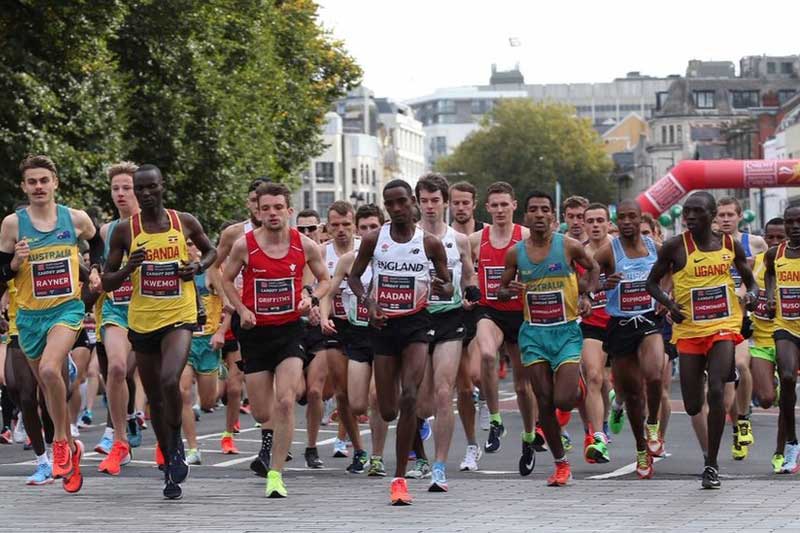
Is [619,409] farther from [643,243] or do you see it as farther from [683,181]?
[683,181]

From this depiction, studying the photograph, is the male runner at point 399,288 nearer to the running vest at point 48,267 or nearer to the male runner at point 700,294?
the male runner at point 700,294

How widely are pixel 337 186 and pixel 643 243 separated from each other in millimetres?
144062

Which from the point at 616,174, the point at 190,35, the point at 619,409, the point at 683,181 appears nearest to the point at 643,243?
the point at 619,409

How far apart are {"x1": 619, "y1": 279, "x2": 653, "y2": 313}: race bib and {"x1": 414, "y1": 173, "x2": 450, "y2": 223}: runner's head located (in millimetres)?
1513

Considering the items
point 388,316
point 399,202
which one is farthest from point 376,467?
point 399,202

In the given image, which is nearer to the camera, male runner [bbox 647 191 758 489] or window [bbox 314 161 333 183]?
male runner [bbox 647 191 758 489]

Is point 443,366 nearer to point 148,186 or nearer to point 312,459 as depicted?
point 148,186

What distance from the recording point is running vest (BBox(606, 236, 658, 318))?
15.8m

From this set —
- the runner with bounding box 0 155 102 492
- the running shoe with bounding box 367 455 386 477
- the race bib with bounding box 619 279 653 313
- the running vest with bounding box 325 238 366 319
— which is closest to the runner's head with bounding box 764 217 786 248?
the race bib with bounding box 619 279 653 313

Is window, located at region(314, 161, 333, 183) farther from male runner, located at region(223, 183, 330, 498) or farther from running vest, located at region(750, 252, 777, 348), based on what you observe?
male runner, located at region(223, 183, 330, 498)

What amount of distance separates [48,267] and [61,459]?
1.36 metres

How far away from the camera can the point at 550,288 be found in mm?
14242

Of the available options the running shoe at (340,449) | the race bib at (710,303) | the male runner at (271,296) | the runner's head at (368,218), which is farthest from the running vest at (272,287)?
the running shoe at (340,449)

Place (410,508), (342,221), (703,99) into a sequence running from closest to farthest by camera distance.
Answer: (410,508), (342,221), (703,99)
